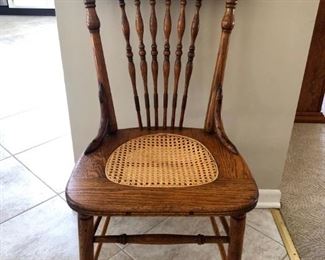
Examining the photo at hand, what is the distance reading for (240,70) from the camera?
3.96 feet

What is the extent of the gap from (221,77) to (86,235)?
556 millimetres

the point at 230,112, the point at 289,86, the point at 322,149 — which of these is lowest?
the point at 322,149

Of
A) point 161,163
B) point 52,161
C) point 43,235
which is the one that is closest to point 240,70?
point 161,163

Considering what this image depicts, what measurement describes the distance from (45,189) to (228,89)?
0.87 meters

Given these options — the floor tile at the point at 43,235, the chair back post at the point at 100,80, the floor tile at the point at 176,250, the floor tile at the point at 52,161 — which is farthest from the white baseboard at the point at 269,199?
the floor tile at the point at 52,161

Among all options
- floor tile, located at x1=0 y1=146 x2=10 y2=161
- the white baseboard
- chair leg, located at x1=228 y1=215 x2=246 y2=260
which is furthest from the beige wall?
Result: floor tile, located at x1=0 y1=146 x2=10 y2=161

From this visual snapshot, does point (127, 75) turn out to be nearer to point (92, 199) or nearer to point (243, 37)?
point (243, 37)

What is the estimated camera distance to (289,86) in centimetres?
123

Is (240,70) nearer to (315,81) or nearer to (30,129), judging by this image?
(315,81)

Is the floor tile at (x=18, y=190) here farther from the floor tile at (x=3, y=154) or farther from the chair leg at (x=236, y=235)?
the chair leg at (x=236, y=235)

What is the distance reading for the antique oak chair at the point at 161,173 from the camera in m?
0.81

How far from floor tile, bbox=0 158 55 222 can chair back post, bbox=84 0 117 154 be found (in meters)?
0.63

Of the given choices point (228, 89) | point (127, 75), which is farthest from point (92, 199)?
point (228, 89)

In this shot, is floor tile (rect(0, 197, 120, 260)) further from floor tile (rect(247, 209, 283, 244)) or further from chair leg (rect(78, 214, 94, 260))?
floor tile (rect(247, 209, 283, 244))
